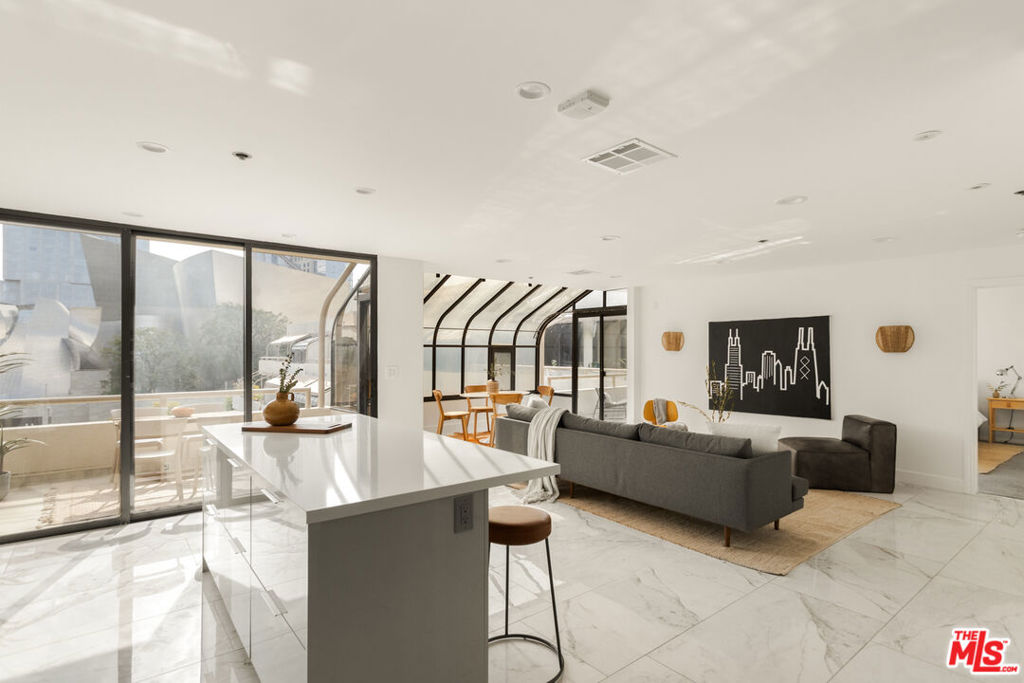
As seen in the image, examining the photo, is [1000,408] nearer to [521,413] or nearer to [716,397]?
[716,397]

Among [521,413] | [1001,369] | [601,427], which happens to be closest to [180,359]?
[521,413]

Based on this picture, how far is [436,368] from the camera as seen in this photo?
9.16 m

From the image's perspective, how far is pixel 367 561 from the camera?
1.66 metres

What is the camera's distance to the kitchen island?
158 cm

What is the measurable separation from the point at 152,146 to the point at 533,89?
2068 mm

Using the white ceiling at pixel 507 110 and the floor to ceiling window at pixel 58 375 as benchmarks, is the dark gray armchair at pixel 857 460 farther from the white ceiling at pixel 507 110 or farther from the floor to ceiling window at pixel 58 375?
the floor to ceiling window at pixel 58 375

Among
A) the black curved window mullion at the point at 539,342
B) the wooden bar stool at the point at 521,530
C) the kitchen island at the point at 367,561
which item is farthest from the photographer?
the black curved window mullion at the point at 539,342

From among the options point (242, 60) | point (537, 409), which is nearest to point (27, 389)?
point (242, 60)

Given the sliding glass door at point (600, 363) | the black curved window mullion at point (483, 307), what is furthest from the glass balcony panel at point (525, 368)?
the black curved window mullion at point (483, 307)

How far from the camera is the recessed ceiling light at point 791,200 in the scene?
3.69m

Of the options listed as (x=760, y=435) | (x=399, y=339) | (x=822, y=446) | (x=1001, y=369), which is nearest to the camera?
(x=760, y=435)

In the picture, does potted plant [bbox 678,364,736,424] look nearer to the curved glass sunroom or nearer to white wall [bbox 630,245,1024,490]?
white wall [bbox 630,245,1024,490]

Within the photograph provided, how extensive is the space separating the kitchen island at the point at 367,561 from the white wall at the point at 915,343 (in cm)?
547

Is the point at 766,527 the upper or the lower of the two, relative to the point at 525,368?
lower
